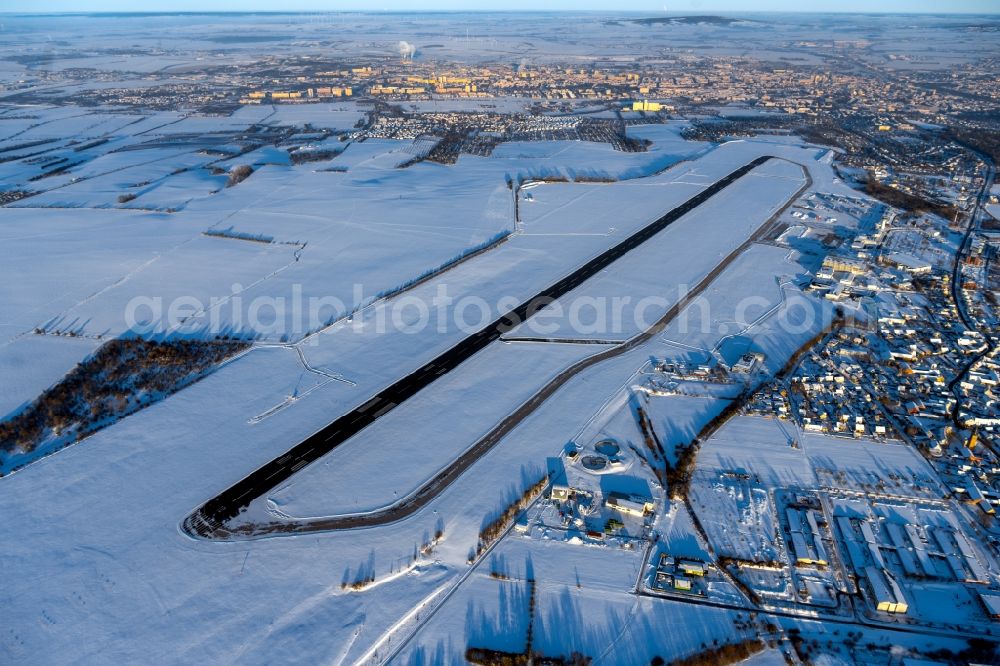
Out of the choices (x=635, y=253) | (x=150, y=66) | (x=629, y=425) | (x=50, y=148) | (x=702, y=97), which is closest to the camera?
(x=629, y=425)

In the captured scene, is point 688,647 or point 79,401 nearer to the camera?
point 688,647

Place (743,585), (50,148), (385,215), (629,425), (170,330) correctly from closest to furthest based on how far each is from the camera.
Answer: (743,585)
(629,425)
(170,330)
(385,215)
(50,148)

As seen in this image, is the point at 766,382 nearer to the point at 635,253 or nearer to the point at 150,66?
the point at 635,253

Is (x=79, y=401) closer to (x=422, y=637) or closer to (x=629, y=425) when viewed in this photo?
(x=422, y=637)

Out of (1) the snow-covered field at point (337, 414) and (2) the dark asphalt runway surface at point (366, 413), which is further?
(2) the dark asphalt runway surface at point (366, 413)

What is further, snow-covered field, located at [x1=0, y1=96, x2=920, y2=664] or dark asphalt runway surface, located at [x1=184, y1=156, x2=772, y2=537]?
dark asphalt runway surface, located at [x1=184, y1=156, x2=772, y2=537]

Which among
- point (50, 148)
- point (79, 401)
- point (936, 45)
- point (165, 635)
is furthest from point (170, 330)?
point (936, 45)

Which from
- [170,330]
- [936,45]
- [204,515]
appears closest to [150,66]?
[170,330]

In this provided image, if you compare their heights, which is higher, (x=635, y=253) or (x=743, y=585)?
(x=635, y=253)

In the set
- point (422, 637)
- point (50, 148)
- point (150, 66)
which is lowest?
point (422, 637)
